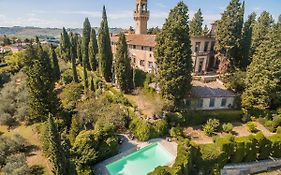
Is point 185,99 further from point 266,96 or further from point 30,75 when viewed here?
point 30,75

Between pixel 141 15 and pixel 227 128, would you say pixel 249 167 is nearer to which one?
pixel 227 128

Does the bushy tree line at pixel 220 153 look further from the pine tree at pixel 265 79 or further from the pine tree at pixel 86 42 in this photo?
the pine tree at pixel 86 42

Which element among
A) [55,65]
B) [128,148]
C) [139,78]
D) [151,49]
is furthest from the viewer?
[55,65]

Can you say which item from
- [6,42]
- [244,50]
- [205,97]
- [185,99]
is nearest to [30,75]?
[185,99]

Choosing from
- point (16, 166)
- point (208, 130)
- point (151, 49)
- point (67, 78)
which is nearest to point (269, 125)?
point (208, 130)

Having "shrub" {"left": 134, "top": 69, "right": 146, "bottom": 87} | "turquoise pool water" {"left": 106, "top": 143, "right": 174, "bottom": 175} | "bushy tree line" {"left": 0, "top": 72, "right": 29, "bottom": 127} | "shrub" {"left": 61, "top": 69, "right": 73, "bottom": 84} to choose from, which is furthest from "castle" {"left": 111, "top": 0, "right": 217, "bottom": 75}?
"bushy tree line" {"left": 0, "top": 72, "right": 29, "bottom": 127}

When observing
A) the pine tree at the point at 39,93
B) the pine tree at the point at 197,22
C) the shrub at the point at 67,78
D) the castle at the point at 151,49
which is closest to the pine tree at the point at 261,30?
the castle at the point at 151,49

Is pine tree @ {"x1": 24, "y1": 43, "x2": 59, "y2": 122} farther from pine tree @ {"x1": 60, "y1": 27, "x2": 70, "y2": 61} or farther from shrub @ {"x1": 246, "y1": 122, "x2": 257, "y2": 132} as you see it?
pine tree @ {"x1": 60, "y1": 27, "x2": 70, "y2": 61}
